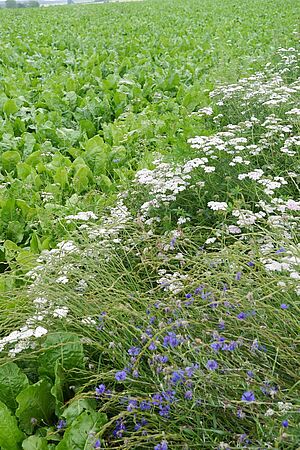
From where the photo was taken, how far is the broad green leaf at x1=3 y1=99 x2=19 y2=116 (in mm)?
5902

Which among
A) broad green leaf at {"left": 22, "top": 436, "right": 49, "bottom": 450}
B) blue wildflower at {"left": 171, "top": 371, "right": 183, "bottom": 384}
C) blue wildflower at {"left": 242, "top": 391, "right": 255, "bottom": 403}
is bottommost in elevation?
broad green leaf at {"left": 22, "top": 436, "right": 49, "bottom": 450}

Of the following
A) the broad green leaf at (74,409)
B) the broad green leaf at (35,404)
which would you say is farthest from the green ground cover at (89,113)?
the broad green leaf at (74,409)

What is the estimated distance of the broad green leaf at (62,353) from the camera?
2.35m

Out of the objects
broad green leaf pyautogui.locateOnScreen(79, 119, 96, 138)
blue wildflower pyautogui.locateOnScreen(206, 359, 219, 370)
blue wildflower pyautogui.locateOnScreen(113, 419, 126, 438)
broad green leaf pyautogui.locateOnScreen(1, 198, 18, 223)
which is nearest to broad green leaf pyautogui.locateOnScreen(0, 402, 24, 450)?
blue wildflower pyautogui.locateOnScreen(113, 419, 126, 438)

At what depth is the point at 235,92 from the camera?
179 inches

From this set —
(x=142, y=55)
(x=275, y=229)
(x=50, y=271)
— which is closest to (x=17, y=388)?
(x=50, y=271)

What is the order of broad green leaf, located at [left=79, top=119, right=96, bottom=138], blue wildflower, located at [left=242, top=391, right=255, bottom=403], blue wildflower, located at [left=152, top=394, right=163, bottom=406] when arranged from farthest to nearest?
broad green leaf, located at [left=79, top=119, right=96, bottom=138], blue wildflower, located at [left=152, top=394, right=163, bottom=406], blue wildflower, located at [left=242, top=391, right=255, bottom=403]

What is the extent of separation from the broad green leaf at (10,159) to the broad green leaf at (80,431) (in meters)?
2.89

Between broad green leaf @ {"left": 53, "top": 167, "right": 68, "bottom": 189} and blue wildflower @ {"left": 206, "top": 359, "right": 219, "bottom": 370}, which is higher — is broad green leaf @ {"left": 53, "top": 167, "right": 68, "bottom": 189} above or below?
below

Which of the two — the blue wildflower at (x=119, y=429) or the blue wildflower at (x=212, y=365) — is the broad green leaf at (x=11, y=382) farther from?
the blue wildflower at (x=212, y=365)

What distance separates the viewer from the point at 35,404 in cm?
228

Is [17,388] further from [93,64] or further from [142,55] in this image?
[142,55]

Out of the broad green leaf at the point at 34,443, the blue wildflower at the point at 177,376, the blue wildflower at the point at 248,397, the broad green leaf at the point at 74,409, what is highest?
the blue wildflower at the point at 248,397

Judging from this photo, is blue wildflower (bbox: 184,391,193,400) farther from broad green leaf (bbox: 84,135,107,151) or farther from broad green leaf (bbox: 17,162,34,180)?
broad green leaf (bbox: 84,135,107,151)
